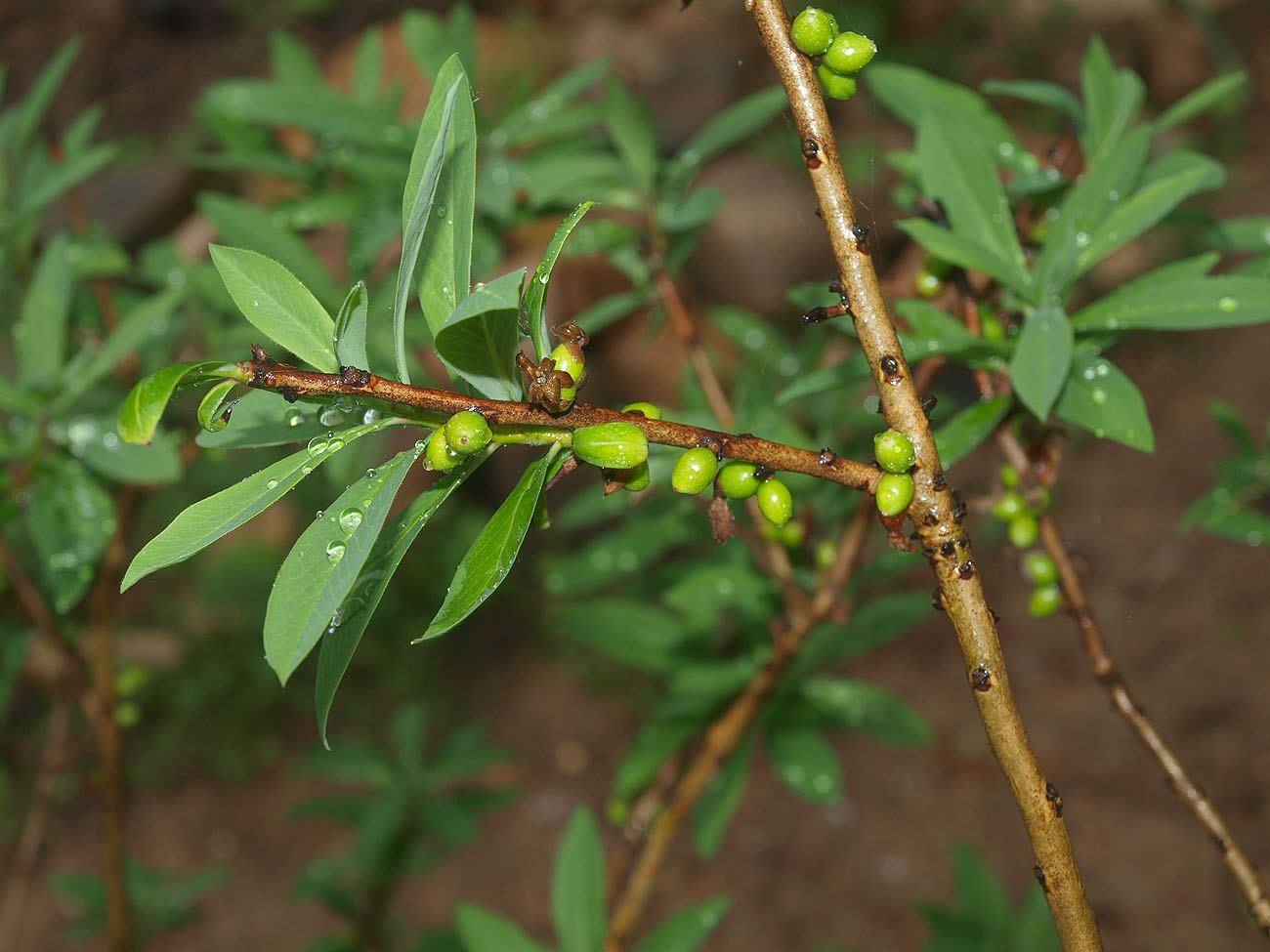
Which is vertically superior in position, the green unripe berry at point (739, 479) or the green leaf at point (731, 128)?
the green leaf at point (731, 128)

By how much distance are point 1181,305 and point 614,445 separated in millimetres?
528

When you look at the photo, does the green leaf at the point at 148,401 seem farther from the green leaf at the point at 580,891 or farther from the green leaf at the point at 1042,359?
the green leaf at the point at 580,891

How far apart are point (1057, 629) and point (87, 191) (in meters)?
4.54

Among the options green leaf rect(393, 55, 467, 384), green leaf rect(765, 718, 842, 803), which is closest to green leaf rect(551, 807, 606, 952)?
green leaf rect(765, 718, 842, 803)

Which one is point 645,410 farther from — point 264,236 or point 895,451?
point 264,236

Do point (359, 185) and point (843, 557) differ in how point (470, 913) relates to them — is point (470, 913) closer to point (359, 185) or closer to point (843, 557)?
point (843, 557)

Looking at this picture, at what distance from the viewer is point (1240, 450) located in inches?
47.1

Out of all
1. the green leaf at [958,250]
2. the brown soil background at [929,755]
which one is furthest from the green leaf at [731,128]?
the brown soil background at [929,755]

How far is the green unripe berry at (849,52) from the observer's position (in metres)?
0.55

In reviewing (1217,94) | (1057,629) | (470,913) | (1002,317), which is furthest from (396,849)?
(1057,629)

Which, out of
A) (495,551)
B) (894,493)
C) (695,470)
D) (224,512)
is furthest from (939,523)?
(224,512)

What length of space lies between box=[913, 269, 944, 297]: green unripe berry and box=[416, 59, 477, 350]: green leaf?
1.63 ft

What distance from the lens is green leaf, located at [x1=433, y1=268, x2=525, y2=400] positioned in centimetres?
48

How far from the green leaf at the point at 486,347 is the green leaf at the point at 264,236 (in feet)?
2.29
